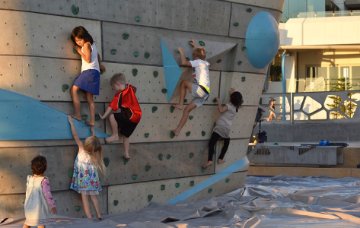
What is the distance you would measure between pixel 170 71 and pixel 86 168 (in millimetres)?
2051

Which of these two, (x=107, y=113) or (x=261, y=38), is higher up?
(x=261, y=38)

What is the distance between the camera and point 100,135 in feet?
28.0

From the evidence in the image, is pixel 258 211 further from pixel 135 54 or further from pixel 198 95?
pixel 135 54

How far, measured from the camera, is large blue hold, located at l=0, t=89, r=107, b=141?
25.3 feet

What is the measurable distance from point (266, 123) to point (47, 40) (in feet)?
48.5

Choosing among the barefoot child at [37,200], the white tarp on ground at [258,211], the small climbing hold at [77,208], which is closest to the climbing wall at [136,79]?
the small climbing hold at [77,208]

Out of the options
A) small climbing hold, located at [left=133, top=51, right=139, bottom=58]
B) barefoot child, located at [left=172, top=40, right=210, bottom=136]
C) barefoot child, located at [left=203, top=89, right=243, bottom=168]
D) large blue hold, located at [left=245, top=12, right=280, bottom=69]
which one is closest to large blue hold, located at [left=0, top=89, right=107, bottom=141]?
small climbing hold, located at [left=133, top=51, right=139, bottom=58]

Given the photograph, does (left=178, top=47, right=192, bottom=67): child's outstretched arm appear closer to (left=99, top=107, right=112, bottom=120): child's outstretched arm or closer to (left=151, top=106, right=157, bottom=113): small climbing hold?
(left=151, top=106, right=157, bottom=113): small climbing hold

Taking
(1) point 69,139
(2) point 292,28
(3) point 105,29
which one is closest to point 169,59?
(3) point 105,29

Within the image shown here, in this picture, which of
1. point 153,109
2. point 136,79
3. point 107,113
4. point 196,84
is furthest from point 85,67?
point 196,84

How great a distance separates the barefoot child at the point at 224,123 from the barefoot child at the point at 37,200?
3514 millimetres

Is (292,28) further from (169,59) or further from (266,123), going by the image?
(169,59)

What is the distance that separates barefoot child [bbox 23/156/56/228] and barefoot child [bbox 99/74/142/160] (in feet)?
5.03

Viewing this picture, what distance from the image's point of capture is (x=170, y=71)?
30.8ft
